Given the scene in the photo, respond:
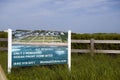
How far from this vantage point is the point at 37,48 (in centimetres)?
1166

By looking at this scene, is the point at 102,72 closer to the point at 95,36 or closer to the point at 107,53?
the point at 107,53

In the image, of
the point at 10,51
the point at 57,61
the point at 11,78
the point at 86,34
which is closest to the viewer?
the point at 11,78

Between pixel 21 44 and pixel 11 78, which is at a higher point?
pixel 21 44

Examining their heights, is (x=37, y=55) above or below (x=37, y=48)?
below

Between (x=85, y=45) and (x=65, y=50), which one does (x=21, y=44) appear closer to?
(x=65, y=50)

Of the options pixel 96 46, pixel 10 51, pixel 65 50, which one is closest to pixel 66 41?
pixel 65 50

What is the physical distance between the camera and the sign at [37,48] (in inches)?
442

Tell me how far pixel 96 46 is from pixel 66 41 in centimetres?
875

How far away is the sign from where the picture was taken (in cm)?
1123

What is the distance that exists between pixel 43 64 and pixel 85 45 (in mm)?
10030

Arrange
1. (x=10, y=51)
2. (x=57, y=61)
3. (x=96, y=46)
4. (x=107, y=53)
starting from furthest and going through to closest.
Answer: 1. (x=96, y=46)
2. (x=107, y=53)
3. (x=57, y=61)
4. (x=10, y=51)

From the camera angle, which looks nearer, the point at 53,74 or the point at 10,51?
the point at 53,74

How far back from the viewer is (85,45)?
21.5 m

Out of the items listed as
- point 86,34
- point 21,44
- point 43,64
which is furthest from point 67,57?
point 86,34
